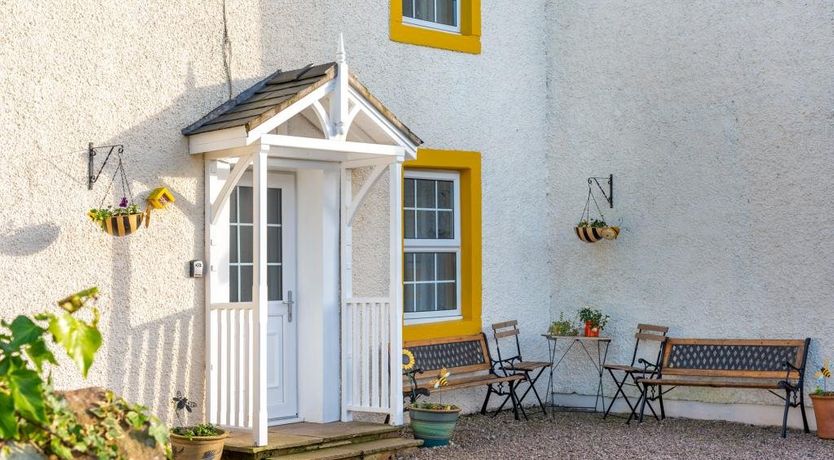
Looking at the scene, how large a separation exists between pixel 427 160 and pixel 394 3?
1.44 meters

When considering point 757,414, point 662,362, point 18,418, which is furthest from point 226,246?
point 757,414

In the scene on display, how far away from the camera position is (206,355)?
26.7ft

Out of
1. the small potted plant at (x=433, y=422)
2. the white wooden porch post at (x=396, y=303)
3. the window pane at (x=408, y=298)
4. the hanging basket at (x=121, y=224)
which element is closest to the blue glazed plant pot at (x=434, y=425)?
→ the small potted plant at (x=433, y=422)


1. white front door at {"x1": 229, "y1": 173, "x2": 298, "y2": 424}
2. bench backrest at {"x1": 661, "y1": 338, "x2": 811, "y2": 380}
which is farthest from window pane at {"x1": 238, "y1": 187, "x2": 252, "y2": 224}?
bench backrest at {"x1": 661, "y1": 338, "x2": 811, "y2": 380}

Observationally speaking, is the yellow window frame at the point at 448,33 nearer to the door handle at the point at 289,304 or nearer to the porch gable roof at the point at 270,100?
the porch gable roof at the point at 270,100

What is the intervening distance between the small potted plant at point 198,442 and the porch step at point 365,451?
398mm

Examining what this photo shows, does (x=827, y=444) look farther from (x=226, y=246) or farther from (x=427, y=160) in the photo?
(x=226, y=246)

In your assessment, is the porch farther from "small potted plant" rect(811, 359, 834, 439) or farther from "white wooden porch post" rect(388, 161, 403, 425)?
"small potted plant" rect(811, 359, 834, 439)

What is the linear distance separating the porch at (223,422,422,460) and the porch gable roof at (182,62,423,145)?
2209 millimetres

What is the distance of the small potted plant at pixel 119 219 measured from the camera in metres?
7.31

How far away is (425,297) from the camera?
10250 mm

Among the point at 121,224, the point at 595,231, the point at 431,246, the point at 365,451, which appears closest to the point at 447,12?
the point at 431,246

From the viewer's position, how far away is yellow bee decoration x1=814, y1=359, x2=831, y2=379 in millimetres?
8969

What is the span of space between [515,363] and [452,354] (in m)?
0.87
